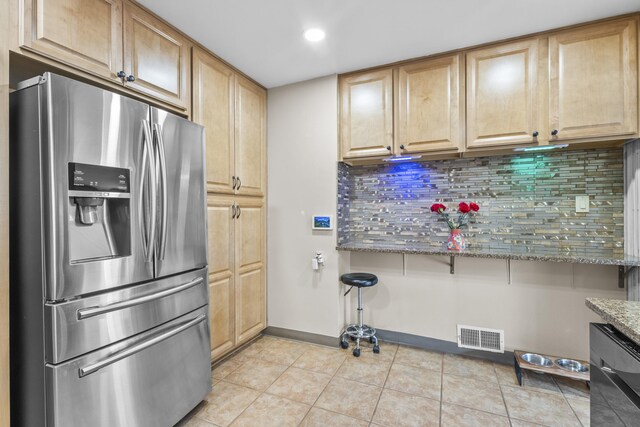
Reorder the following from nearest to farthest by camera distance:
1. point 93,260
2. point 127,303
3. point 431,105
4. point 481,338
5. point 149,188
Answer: point 93,260
point 127,303
point 149,188
point 431,105
point 481,338

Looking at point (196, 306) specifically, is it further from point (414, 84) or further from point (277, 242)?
point (414, 84)

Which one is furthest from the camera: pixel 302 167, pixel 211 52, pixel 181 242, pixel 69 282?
pixel 302 167

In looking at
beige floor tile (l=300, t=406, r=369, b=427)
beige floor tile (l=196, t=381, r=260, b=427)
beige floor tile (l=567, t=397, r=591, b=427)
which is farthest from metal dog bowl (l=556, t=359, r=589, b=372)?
beige floor tile (l=196, t=381, r=260, b=427)

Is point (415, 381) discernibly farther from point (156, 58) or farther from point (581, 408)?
point (156, 58)

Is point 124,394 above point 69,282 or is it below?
below

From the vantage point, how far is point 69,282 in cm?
122

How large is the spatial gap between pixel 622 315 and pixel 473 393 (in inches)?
54.3

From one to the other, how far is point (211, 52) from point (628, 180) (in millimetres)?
3116

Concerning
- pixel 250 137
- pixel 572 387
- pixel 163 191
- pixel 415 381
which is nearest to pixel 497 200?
pixel 572 387

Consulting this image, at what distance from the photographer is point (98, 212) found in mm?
1368

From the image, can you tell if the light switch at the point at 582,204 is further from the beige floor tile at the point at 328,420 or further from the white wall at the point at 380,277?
the beige floor tile at the point at 328,420

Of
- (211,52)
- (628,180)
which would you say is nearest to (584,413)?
(628,180)

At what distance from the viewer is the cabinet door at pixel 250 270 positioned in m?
2.60

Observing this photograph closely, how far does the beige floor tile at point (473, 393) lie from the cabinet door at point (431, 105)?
67.4 inches
